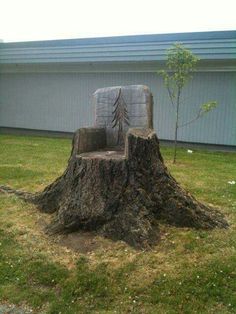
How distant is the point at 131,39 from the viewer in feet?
39.9

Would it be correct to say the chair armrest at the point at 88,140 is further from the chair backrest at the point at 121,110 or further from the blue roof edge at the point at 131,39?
the blue roof edge at the point at 131,39

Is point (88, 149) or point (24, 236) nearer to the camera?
point (24, 236)

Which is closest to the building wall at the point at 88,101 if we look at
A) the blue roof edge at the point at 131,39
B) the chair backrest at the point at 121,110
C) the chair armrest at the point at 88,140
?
the blue roof edge at the point at 131,39

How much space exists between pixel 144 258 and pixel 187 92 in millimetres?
9074

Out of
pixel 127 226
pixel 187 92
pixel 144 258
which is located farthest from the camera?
pixel 187 92

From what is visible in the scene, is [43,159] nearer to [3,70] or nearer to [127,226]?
[127,226]

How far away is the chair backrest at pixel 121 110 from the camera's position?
529cm

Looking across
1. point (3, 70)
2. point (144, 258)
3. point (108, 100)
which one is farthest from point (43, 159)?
point (3, 70)

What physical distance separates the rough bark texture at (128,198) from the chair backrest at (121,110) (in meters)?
0.78

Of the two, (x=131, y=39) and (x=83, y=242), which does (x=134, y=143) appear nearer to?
(x=83, y=242)

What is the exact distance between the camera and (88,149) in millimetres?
5078

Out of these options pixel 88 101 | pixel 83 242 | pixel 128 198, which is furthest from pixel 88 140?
pixel 88 101

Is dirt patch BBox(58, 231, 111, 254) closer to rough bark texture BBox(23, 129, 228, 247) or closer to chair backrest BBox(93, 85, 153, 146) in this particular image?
rough bark texture BBox(23, 129, 228, 247)

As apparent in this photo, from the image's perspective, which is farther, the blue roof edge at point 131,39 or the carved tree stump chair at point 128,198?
the blue roof edge at point 131,39
